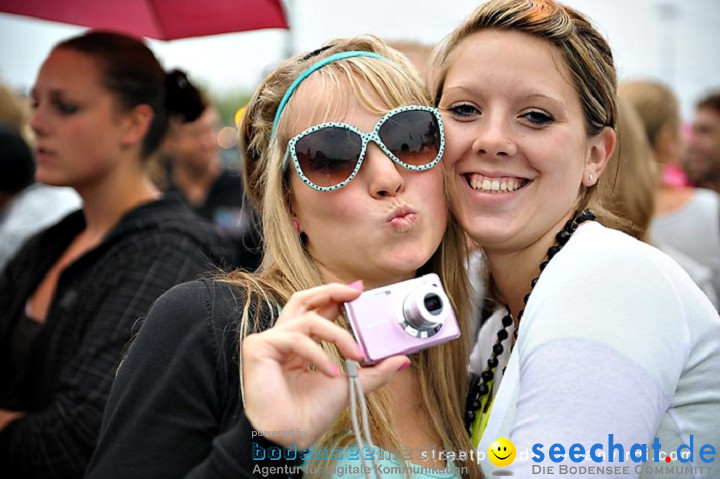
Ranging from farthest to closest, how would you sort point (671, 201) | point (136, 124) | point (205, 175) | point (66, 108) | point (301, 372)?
point (205, 175), point (671, 201), point (136, 124), point (66, 108), point (301, 372)

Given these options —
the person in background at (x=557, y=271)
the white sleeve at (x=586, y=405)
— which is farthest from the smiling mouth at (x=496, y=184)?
the white sleeve at (x=586, y=405)

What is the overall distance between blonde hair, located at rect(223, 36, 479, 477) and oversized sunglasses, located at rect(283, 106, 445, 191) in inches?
2.1

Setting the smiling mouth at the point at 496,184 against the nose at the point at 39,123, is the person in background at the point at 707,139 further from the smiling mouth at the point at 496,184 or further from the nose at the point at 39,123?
the nose at the point at 39,123

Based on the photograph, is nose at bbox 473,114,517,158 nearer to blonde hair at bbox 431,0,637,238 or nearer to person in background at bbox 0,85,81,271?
blonde hair at bbox 431,0,637,238

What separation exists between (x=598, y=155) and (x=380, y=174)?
67 cm

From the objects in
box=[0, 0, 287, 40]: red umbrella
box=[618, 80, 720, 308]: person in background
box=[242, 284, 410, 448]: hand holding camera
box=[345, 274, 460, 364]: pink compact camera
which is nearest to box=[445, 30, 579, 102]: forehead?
box=[345, 274, 460, 364]: pink compact camera

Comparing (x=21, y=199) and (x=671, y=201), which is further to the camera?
(x=671, y=201)

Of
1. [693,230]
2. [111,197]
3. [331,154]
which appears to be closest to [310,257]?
[331,154]

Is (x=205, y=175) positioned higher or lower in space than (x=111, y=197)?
lower

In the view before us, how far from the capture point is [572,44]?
2.13 m

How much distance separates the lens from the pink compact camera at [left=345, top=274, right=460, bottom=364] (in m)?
1.58

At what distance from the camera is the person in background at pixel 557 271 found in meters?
1.66

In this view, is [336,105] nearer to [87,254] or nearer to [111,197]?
[87,254]

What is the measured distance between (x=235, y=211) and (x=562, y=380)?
534 cm
